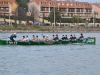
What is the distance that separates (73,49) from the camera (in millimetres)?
52625

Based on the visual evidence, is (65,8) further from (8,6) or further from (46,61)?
(46,61)

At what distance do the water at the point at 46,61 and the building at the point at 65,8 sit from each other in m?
76.1

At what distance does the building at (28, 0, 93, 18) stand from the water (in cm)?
7613

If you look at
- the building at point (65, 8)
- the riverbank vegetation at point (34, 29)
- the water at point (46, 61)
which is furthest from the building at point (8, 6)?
the water at point (46, 61)

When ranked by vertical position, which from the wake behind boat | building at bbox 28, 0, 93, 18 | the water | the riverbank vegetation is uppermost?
building at bbox 28, 0, 93, 18

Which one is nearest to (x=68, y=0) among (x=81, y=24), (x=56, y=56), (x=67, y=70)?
(x=81, y=24)

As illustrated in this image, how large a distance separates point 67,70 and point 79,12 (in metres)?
98.3

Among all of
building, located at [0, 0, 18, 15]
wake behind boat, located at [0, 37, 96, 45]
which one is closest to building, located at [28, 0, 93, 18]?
building, located at [0, 0, 18, 15]

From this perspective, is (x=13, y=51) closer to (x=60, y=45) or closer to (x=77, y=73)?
(x=60, y=45)

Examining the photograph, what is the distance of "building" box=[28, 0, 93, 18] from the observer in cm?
12962

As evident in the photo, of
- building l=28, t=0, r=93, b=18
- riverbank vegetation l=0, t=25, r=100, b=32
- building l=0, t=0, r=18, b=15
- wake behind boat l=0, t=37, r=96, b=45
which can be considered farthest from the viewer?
building l=28, t=0, r=93, b=18

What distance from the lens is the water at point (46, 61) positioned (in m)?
34.0

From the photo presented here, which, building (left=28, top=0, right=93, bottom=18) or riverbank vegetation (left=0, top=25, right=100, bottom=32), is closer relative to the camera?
riverbank vegetation (left=0, top=25, right=100, bottom=32)

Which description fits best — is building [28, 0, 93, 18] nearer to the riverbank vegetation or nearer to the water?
the riverbank vegetation
